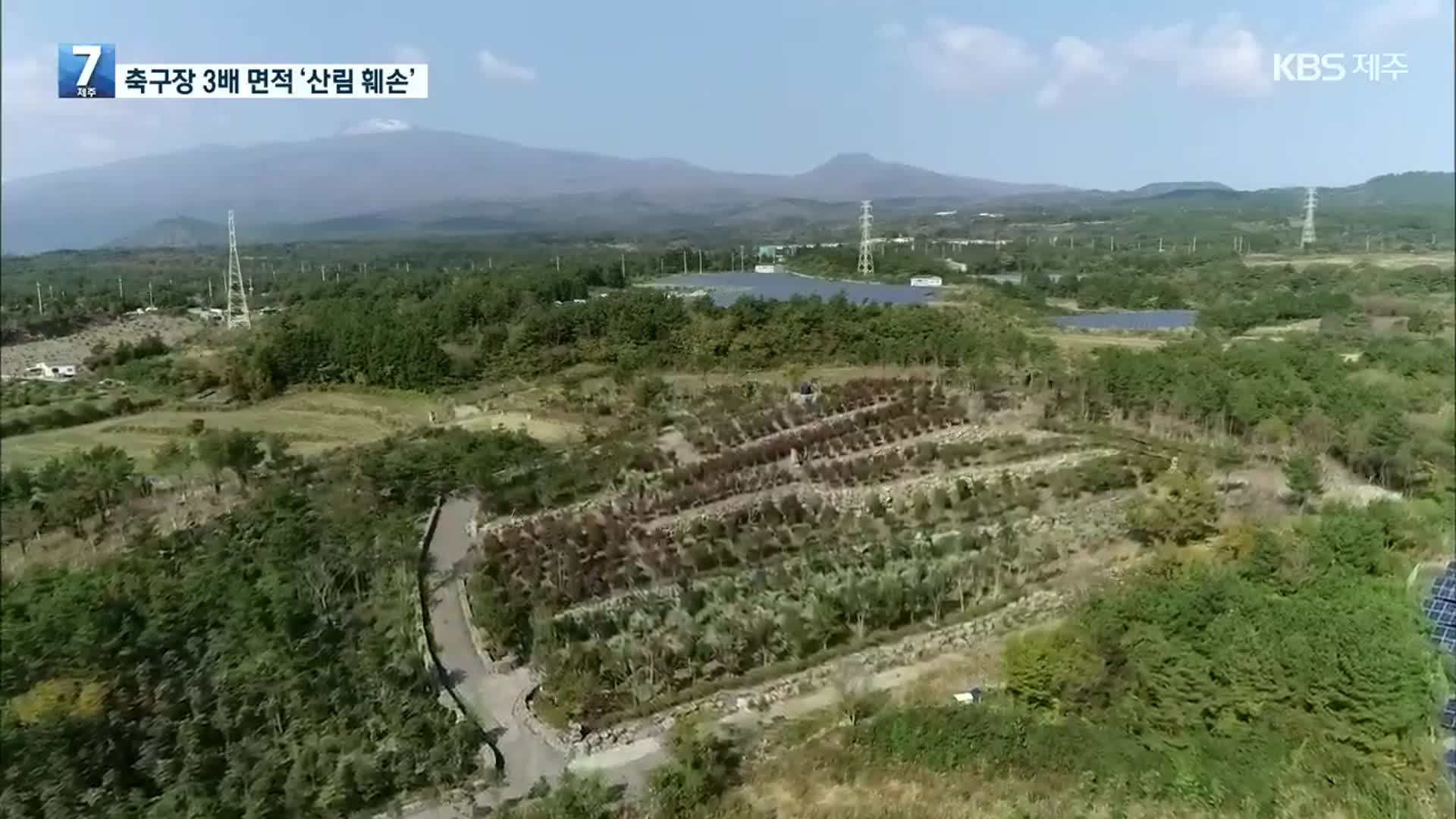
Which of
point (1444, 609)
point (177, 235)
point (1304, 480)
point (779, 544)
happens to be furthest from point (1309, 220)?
point (177, 235)

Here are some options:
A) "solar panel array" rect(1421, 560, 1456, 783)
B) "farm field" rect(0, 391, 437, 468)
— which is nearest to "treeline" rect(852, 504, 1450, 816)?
"solar panel array" rect(1421, 560, 1456, 783)

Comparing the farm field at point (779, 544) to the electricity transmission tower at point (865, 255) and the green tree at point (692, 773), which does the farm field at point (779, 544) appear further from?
the electricity transmission tower at point (865, 255)

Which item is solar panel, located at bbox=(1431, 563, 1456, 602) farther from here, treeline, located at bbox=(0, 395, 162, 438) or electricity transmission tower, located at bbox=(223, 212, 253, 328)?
treeline, located at bbox=(0, 395, 162, 438)

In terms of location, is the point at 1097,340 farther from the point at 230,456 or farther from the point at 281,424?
the point at 230,456

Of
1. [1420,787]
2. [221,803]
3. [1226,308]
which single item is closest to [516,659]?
[221,803]

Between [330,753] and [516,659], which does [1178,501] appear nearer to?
[516,659]

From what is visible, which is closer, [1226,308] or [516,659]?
[516,659]
